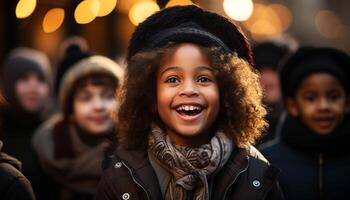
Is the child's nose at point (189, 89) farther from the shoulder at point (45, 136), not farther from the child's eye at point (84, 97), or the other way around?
the shoulder at point (45, 136)

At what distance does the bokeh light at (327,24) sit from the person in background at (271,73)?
29451 mm

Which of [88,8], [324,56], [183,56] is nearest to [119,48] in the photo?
[88,8]

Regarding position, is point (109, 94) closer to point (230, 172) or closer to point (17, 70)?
point (17, 70)

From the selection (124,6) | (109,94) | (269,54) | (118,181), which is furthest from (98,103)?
(124,6)

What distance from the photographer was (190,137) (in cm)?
377

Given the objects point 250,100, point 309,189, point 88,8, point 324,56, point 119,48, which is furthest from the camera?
point 119,48

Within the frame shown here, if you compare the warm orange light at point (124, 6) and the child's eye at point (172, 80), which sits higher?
the child's eye at point (172, 80)

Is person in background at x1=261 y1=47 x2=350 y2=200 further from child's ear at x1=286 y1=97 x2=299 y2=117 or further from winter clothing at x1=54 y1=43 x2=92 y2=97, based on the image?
winter clothing at x1=54 y1=43 x2=92 y2=97

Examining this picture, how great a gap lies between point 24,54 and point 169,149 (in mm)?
3989

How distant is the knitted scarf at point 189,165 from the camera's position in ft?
11.7

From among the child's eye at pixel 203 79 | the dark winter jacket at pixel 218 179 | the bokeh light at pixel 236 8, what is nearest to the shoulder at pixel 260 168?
the dark winter jacket at pixel 218 179

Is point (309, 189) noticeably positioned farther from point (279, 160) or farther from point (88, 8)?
point (88, 8)

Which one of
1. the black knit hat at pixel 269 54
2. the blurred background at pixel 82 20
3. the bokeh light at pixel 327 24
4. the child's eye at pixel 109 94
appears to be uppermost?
the black knit hat at pixel 269 54

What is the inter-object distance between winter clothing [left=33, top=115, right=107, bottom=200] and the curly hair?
1331mm
